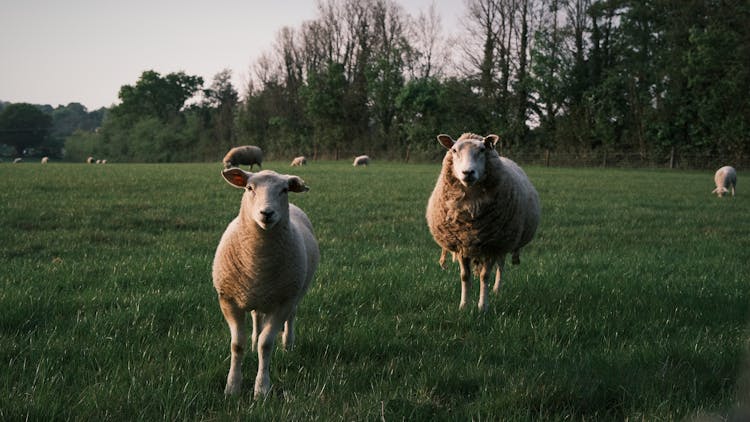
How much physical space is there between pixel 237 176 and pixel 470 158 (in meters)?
2.20

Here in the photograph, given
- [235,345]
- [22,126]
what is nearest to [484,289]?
[235,345]

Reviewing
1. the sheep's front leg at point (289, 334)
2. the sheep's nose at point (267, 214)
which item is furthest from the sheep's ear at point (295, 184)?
the sheep's front leg at point (289, 334)

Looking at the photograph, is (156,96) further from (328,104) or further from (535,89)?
(535,89)

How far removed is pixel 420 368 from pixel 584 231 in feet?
25.3

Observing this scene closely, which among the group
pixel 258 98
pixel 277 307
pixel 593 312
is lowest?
pixel 593 312

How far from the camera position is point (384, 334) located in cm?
436

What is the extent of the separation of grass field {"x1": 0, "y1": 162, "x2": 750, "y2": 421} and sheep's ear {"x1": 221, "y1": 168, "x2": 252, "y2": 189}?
1.21 metres

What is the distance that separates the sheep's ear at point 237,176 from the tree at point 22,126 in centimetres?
11491

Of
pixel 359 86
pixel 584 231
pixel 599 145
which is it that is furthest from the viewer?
pixel 359 86

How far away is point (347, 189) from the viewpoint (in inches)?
706

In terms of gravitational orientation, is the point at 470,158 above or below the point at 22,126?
below

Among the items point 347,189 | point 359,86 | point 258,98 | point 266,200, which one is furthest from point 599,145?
point 266,200

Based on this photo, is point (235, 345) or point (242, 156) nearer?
point (235, 345)

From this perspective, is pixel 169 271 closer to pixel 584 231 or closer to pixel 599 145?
pixel 584 231
